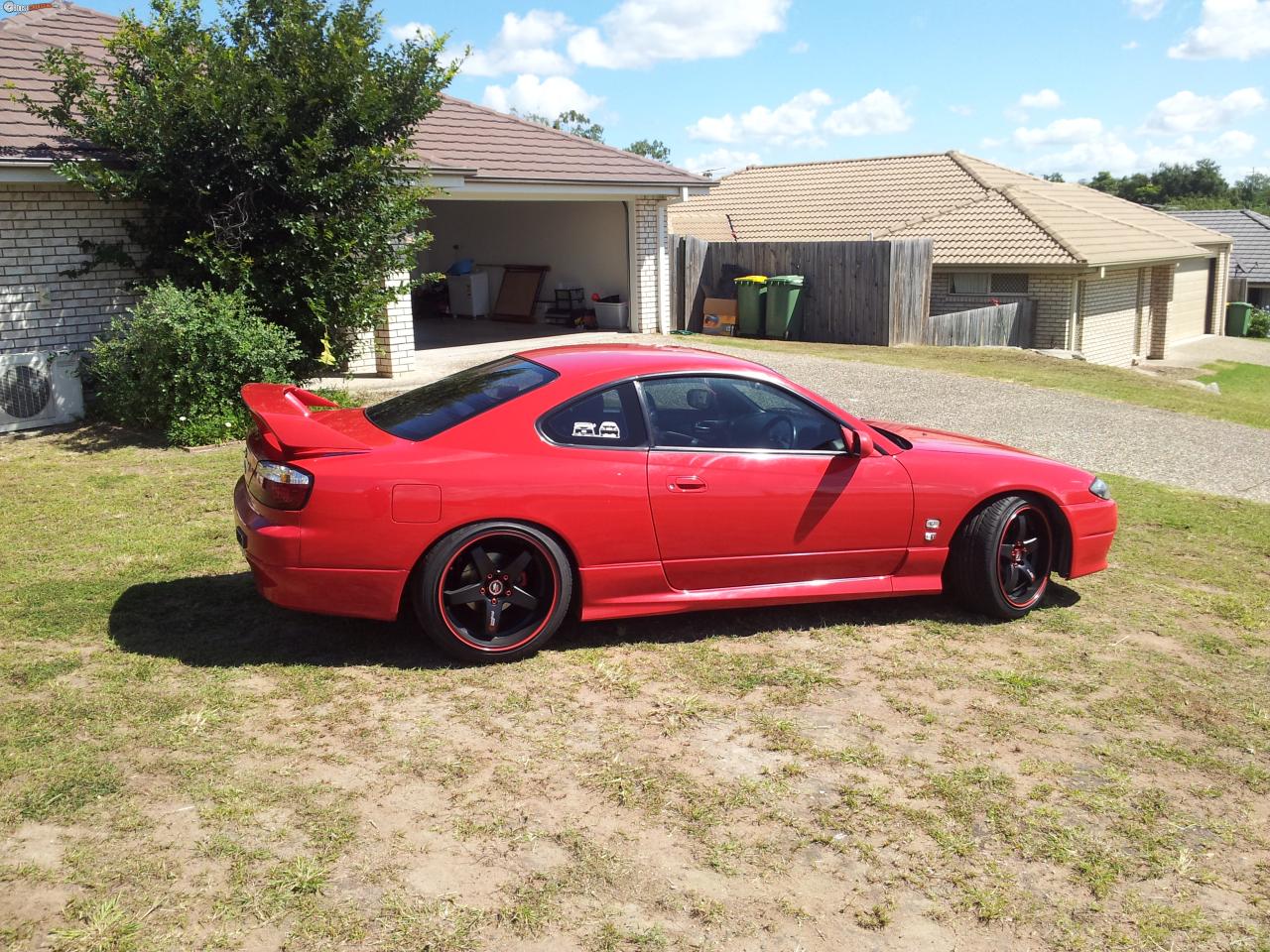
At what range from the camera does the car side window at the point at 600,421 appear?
5199mm

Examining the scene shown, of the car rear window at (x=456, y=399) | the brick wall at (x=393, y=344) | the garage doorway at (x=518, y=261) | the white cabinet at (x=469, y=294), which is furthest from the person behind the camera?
the white cabinet at (x=469, y=294)

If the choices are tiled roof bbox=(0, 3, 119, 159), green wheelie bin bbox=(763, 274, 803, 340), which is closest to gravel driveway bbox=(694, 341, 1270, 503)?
green wheelie bin bbox=(763, 274, 803, 340)

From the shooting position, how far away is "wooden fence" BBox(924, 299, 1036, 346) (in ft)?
75.0

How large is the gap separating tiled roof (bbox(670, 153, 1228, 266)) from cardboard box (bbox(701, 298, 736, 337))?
6.55 m

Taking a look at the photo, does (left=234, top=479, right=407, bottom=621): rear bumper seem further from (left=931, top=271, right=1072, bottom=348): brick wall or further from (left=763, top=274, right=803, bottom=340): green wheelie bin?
(left=931, top=271, right=1072, bottom=348): brick wall

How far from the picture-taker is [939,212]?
28375 millimetres

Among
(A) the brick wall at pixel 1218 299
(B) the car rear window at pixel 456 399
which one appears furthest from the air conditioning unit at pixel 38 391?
(A) the brick wall at pixel 1218 299

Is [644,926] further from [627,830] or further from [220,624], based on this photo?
[220,624]

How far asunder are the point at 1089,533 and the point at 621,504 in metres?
2.70

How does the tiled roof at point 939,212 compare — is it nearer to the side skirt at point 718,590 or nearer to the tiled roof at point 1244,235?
the tiled roof at point 1244,235

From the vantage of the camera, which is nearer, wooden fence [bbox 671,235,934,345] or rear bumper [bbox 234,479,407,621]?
rear bumper [bbox 234,479,407,621]

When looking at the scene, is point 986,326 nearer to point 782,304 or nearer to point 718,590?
point 782,304

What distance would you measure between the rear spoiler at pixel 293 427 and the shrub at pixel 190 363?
13.8ft

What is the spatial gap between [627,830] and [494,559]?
1603 mm
